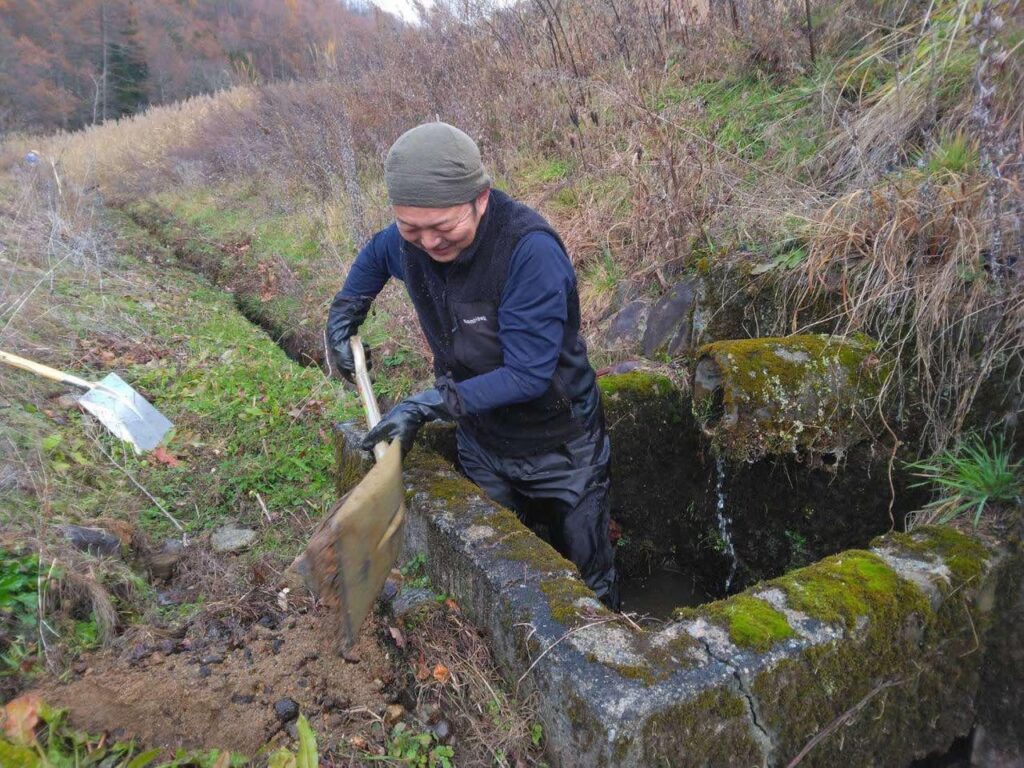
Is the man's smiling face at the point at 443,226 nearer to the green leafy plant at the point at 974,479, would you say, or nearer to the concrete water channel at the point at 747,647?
the concrete water channel at the point at 747,647

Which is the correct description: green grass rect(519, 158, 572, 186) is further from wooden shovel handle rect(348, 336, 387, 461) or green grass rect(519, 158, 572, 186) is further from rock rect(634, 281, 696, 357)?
wooden shovel handle rect(348, 336, 387, 461)

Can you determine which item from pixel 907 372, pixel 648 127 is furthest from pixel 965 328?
pixel 648 127

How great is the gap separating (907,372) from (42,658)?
3156 millimetres

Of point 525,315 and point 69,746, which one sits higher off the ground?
point 525,315

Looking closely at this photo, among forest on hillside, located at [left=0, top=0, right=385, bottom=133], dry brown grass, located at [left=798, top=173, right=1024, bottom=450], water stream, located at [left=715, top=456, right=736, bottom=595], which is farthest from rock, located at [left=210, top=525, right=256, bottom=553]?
forest on hillside, located at [left=0, top=0, right=385, bottom=133]

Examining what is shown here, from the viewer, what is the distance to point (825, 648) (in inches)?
62.8

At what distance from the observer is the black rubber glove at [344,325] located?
2.76 m

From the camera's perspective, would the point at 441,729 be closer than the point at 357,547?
Yes

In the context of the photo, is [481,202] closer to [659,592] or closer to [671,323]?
[671,323]

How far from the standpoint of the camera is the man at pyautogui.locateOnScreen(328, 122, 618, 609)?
1.99 meters

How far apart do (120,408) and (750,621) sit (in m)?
3.68

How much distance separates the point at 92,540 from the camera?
2.76 meters

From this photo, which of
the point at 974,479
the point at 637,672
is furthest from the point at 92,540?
the point at 974,479

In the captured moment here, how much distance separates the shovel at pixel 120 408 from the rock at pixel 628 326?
107 inches
